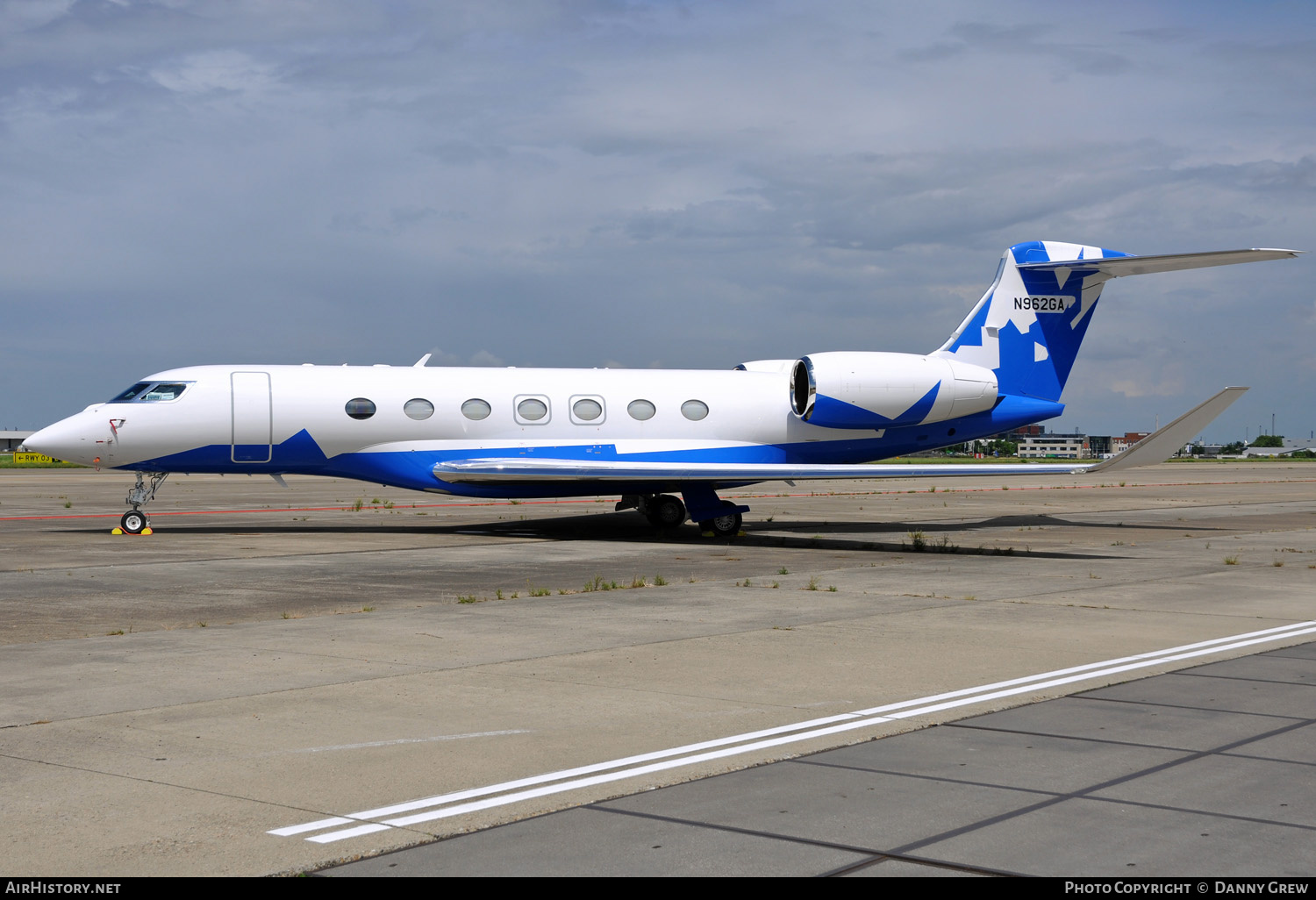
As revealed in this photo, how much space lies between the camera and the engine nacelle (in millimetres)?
22812

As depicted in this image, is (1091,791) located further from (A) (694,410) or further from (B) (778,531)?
(B) (778,531)

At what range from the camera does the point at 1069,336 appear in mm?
24891

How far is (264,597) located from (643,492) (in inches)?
382

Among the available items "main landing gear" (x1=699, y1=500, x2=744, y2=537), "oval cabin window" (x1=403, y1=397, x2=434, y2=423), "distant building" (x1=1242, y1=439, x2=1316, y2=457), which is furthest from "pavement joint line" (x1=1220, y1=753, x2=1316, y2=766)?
"distant building" (x1=1242, y1=439, x2=1316, y2=457)

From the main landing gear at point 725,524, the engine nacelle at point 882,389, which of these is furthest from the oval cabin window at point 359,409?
the engine nacelle at point 882,389

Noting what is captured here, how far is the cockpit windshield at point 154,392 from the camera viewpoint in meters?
21.2

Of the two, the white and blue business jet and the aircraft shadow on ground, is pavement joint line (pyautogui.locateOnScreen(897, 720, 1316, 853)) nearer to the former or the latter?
the white and blue business jet

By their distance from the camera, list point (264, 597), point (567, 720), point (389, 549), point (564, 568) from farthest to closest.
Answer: point (389, 549)
point (564, 568)
point (264, 597)
point (567, 720)

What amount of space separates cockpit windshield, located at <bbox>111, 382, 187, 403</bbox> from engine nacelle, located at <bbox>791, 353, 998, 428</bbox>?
37.1ft

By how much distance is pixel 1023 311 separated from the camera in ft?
80.5

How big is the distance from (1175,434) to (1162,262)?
589cm

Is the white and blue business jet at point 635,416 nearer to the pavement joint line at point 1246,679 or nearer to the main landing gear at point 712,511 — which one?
the main landing gear at point 712,511

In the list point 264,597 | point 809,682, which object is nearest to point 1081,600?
point 809,682

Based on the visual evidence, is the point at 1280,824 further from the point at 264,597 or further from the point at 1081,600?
the point at 264,597
